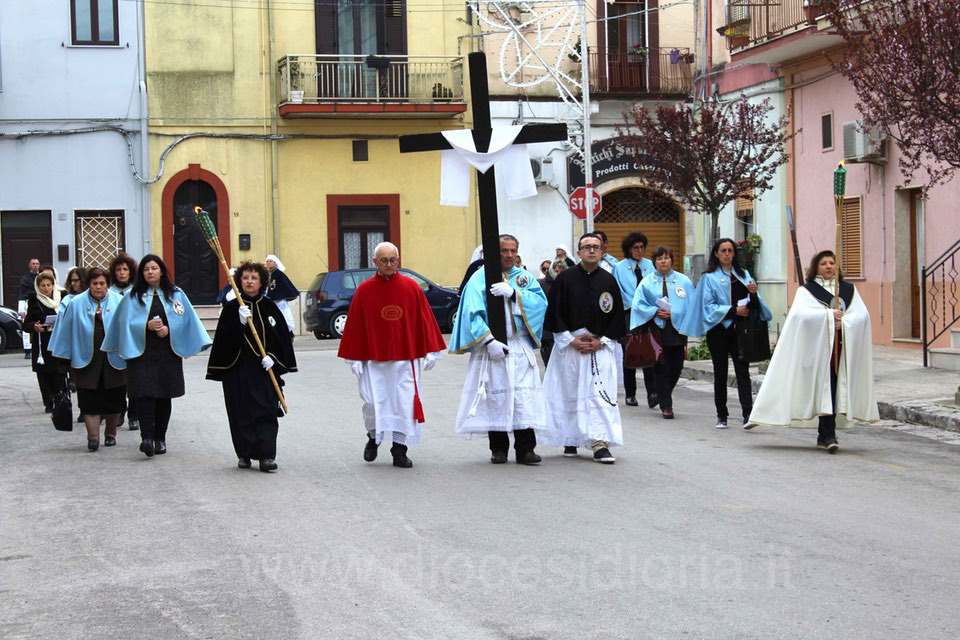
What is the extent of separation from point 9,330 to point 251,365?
62.7 ft

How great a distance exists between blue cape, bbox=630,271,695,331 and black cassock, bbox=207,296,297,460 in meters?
4.94

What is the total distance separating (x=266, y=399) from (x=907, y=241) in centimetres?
1471

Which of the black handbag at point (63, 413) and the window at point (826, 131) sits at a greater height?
the window at point (826, 131)

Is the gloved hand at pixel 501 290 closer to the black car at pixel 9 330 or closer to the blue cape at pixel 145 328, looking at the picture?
the blue cape at pixel 145 328

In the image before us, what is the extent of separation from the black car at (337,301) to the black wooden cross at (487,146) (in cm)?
1795

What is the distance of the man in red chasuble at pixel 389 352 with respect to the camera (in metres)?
11.6

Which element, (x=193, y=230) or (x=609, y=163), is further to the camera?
(x=609, y=163)

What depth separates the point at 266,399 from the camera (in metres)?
11.5

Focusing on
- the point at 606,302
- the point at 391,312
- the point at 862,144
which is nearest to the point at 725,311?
the point at 606,302

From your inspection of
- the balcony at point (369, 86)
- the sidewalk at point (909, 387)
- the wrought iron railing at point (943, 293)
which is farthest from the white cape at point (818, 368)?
the balcony at point (369, 86)

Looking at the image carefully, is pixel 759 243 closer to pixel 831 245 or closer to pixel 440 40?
pixel 831 245

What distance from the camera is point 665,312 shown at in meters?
15.6

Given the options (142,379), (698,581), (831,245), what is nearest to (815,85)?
(831,245)

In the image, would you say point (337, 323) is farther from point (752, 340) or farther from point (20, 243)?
point (752, 340)
